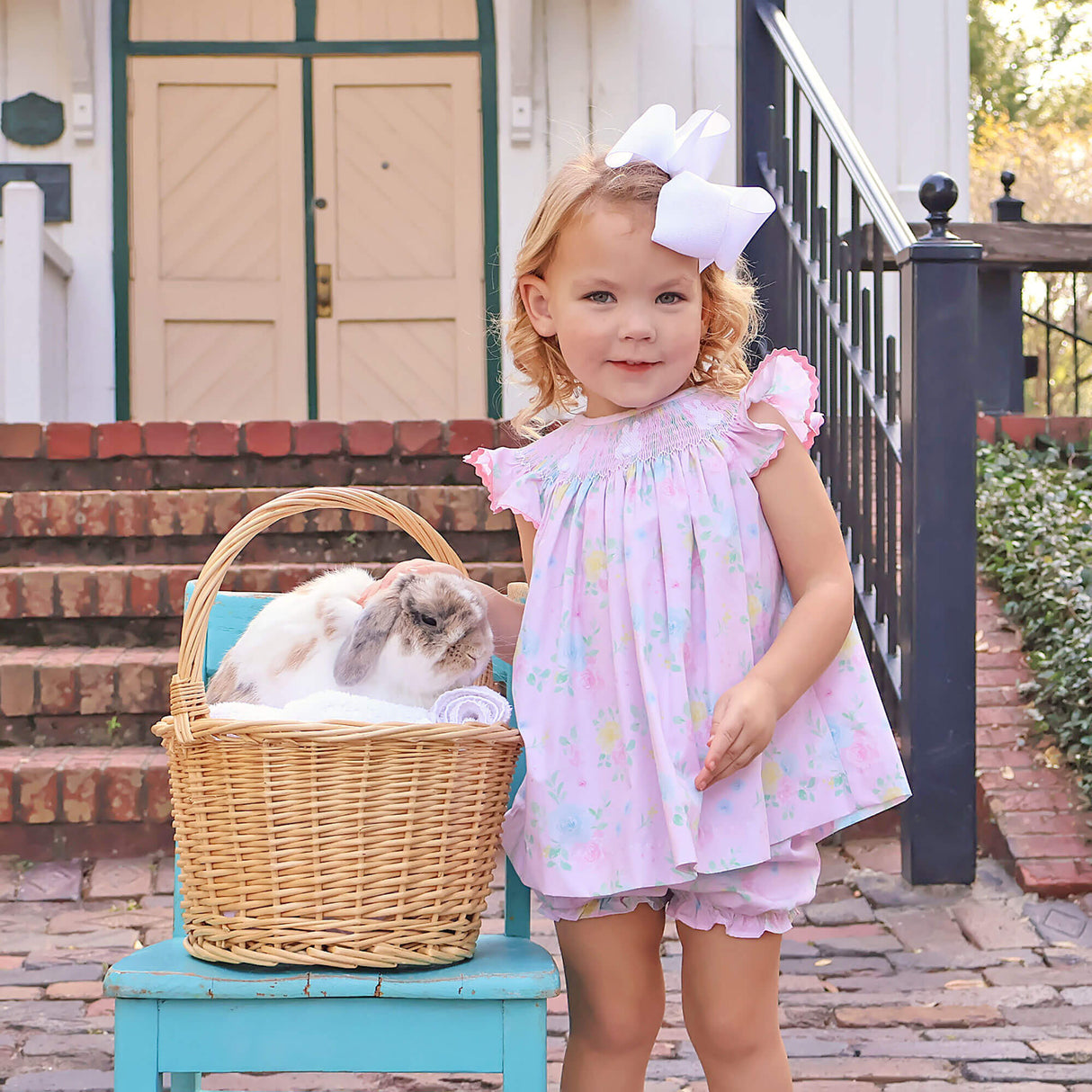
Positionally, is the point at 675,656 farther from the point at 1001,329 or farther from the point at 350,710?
the point at 1001,329

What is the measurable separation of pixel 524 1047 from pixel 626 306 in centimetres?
94

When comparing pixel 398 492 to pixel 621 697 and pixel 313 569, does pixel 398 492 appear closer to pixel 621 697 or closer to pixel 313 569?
pixel 313 569

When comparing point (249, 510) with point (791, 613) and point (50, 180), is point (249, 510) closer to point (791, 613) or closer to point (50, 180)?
point (50, 180)

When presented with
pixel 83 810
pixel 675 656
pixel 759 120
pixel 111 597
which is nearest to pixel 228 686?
pixel 675 656

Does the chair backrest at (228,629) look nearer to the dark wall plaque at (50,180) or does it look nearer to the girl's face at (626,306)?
the girl's face at (626,306)

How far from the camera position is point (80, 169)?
617 centimetres

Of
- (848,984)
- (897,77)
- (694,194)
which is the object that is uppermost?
(897,77)

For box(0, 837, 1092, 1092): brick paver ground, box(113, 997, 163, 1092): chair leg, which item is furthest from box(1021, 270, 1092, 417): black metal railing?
box(113, 997, 163, 1092): chair leg

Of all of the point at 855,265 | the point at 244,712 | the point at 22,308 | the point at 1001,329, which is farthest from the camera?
the point at 1001,329

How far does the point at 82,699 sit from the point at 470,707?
273 cm

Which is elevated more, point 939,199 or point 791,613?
point 939,199

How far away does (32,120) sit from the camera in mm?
6105

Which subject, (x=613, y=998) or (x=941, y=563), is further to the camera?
(x=941, y=563)

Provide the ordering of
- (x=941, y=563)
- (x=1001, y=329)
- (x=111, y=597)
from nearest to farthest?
(x=941, y=563) → (x=111, y=597) → (x=1001, y=329)
